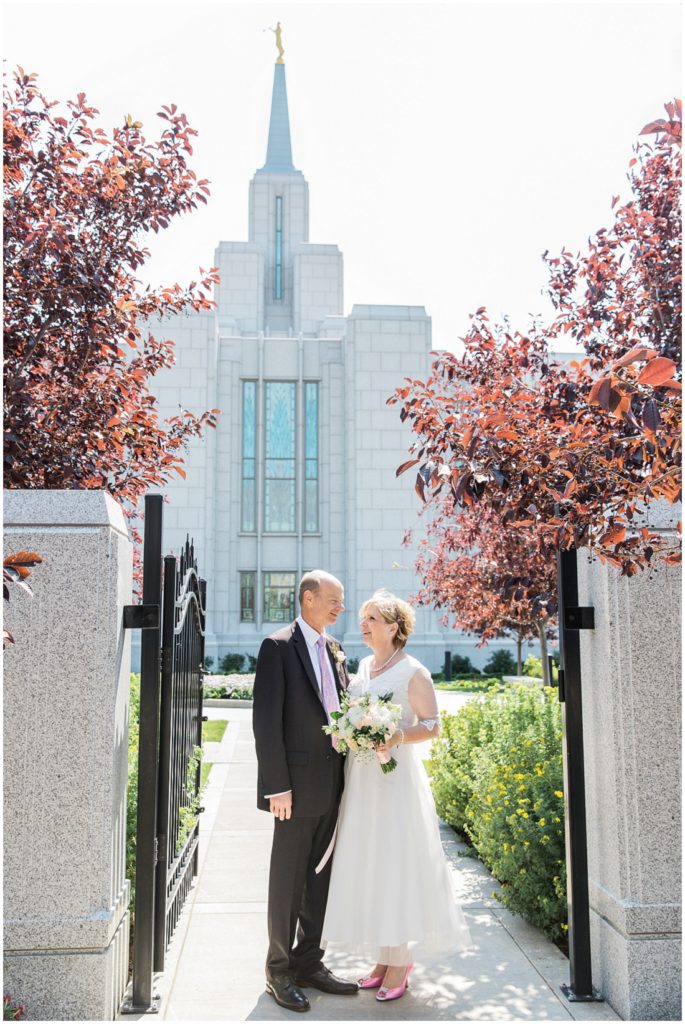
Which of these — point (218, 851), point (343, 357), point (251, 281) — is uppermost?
point (251, 281)

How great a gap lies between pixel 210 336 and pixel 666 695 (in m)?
30.0

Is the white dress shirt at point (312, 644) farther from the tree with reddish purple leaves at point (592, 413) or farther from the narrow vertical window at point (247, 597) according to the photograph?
the narrow vertical window at point (247, 597)

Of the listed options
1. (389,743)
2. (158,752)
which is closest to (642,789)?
(389,743)

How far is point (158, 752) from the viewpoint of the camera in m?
4.90

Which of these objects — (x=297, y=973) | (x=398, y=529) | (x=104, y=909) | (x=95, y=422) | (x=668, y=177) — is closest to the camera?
(x=104, y=909)

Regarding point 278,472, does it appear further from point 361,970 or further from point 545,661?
point 361,970

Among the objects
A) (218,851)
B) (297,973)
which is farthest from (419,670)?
(218,851)

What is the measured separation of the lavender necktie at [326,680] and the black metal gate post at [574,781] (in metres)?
1.25

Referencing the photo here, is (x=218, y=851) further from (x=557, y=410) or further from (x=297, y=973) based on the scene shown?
(x=557, y=410)

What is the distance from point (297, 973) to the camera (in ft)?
15.2

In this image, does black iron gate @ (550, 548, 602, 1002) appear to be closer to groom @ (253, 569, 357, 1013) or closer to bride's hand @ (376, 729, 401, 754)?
→ bride's hand @ (376, 729, 401, 754)

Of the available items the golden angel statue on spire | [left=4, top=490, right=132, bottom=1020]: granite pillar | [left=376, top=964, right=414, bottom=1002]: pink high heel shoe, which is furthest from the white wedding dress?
the golden angel statue on spire

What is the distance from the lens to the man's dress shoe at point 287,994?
4.30 metres

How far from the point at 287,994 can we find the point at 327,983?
1.04 feet
